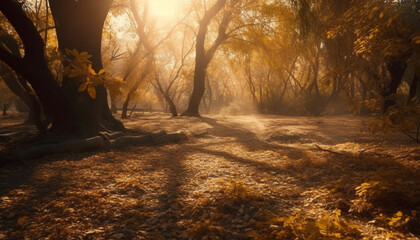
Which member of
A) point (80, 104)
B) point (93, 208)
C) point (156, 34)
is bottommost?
point (93, 208)

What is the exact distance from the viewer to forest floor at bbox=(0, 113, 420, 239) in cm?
219

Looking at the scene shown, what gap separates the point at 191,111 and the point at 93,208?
40.5 feet

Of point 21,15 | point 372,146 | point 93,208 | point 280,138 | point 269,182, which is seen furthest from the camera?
point 280,138

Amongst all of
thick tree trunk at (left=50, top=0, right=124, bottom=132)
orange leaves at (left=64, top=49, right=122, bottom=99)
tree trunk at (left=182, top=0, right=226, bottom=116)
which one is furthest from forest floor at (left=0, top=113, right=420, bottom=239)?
tree trunk at (left=182, top=0, right=226, bottom=116)

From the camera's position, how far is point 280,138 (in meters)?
7.33

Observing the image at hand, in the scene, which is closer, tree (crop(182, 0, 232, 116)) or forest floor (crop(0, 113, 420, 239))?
forest floor (crop(0, 113, 420, 239))

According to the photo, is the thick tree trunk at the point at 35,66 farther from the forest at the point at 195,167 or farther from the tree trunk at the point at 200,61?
the tree trunk at the point at 200,61

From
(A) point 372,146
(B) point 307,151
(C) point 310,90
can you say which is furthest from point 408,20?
(C) point 310,90

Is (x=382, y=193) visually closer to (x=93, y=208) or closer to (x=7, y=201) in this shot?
(x=93, y=208)

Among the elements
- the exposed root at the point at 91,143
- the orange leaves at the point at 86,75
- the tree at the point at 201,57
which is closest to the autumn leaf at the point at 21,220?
the orange leaves at the point at 86,75

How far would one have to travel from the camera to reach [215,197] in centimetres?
295

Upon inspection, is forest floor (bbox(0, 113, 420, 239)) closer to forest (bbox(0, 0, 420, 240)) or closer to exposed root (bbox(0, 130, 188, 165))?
forest (bbox(0, 0, 420, 240))

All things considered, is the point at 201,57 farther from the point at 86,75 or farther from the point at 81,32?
the point at 86,75

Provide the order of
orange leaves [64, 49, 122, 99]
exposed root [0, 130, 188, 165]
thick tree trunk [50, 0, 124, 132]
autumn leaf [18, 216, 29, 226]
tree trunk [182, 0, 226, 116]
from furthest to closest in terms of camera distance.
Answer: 1. tree trunk [182, 0, 226, 116]
2. thick tree trunk [50, 0, 124, 132]
3. exposed root [0, 130, 188, 165]
4. autumn leaf [18, 216, 29, 226]
5. orange leaves [64, 49, 122, 99]
